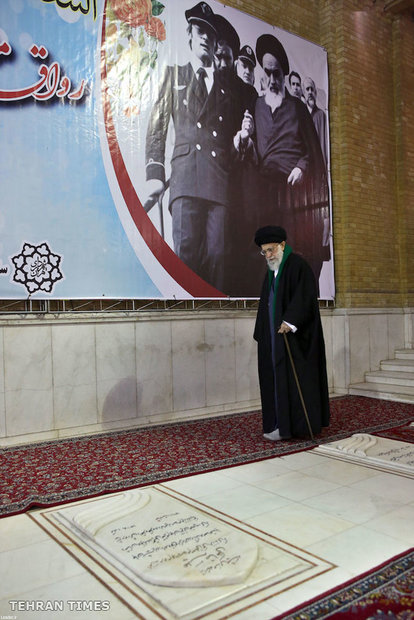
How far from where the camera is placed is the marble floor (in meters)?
1.97

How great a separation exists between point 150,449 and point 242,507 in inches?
61.0

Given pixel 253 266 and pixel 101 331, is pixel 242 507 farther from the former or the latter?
pixel 253 266

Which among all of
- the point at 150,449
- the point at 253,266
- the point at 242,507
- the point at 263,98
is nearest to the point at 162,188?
the point at 253,266

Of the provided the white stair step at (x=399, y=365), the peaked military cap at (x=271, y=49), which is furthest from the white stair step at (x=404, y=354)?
the peaked military cap at (x=271, y=49)

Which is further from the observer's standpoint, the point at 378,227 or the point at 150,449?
the point at 378,227

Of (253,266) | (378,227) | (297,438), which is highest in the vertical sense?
(378,227)

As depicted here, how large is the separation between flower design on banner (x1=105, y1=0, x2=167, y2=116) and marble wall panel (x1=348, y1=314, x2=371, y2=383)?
4.07 meters

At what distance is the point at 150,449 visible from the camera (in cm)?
434

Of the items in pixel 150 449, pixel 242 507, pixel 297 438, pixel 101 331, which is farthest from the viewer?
pixel 101 331

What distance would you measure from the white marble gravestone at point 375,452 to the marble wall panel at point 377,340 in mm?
3272

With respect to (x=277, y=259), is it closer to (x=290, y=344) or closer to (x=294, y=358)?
(x=290, y=344)

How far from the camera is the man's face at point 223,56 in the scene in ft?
20.1

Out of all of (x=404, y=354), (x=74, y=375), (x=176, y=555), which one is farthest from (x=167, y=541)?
(x=404, y=354)

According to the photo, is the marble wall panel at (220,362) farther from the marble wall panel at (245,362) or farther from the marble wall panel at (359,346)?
the marble wall panel at (359,346)
